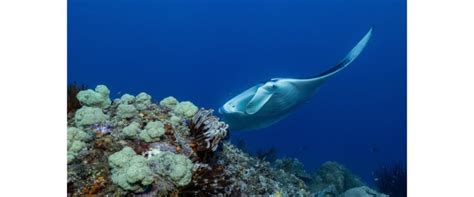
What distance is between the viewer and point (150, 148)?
3.74 meters

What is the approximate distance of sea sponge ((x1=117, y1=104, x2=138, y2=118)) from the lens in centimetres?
413

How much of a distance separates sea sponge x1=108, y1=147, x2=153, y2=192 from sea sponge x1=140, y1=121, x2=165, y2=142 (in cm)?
34

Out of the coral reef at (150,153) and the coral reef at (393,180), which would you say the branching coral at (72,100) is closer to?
the coral reef at (150,153)

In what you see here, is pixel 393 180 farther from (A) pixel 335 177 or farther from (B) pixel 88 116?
(B) pixel 88 116

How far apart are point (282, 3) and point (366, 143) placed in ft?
79.1

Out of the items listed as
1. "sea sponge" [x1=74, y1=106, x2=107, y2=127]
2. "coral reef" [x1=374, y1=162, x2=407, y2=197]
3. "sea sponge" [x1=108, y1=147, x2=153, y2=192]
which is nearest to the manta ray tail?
"coral reef" [x1=374, y1=162, x2=407, y2=197]

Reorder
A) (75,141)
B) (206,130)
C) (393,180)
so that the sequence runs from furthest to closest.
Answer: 1. (393,180)
2. (206,130)
3. (75,141)

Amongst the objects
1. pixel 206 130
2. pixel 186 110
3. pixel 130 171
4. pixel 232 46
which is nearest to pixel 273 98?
pixel 186 110

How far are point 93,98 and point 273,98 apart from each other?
376 centimetres

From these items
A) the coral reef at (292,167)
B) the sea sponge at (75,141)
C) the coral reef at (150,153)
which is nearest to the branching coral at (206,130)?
the coral reef at (150,153)

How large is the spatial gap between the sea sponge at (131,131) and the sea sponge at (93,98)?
2.40 feet

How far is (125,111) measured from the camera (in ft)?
13.6
